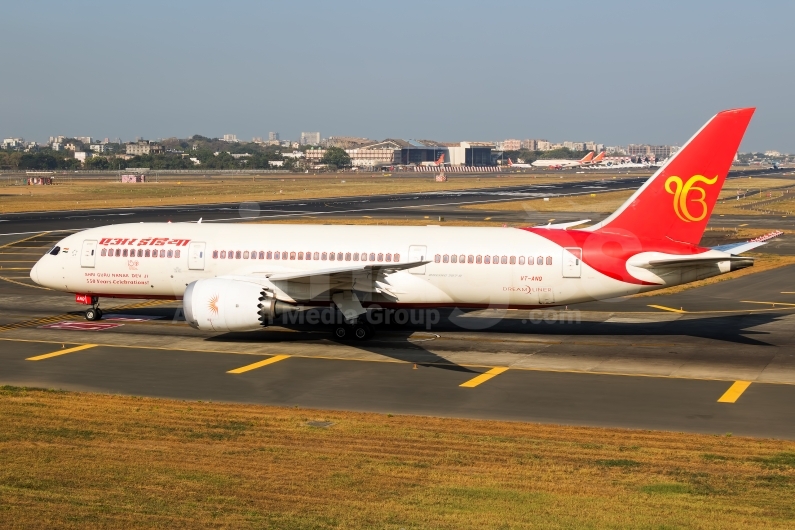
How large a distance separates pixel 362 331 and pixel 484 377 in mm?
7838

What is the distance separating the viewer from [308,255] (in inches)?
1483

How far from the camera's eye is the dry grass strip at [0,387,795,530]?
1691 cm

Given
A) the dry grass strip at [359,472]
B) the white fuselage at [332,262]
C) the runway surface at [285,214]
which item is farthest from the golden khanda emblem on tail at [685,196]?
the runway surface at [285,214]

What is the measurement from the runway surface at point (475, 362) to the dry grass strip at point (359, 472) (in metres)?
2.38

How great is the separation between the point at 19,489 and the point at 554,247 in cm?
2333

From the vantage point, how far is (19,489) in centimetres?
1823

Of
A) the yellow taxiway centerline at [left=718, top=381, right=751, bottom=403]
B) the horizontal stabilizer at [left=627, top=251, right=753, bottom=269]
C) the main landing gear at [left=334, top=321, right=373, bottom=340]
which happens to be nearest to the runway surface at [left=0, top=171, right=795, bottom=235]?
the main landing gear at [left=334, top=321, right=373, bottom=340]

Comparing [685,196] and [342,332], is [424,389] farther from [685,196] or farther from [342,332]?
[685,196]

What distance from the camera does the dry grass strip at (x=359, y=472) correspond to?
1691cm

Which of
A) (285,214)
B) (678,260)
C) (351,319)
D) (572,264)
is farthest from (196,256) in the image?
(285,214)

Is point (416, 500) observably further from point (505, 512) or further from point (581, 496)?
point (581, 496)

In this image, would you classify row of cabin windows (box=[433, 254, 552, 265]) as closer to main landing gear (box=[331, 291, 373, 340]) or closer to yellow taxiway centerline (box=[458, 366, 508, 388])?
main landing gear (box=[331, 291, 373, 340])

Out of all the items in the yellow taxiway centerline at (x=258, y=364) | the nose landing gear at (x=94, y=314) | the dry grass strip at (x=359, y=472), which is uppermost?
the nose landing gear at (x=94, y=314)

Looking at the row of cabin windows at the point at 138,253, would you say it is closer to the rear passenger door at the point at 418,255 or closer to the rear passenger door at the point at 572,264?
the rear passenger door at the point at 418,255
